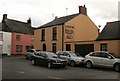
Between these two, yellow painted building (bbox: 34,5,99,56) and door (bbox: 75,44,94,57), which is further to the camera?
yellow painted building (bbox: 34,5,99,56)

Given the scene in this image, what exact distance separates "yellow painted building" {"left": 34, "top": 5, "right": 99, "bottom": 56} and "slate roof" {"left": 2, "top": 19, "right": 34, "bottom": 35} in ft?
46.4

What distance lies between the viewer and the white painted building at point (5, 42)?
49.8m

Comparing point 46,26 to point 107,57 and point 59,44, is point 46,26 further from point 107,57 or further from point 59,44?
point 107,57

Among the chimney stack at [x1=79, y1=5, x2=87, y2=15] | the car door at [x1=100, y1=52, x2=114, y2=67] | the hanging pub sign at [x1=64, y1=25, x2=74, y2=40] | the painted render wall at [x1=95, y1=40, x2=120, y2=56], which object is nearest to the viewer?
the car door at [x1=100, y1=52, x2=114, y2=67]

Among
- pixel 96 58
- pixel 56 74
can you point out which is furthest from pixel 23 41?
pixel 56 74

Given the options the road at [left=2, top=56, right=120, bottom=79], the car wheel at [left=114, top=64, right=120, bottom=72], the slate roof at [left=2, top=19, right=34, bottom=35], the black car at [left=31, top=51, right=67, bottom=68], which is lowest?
the road at [left=2, top=56, right=120, bottom=79]

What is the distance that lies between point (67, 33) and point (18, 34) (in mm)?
21278

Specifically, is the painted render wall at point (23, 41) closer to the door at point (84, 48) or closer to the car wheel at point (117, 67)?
the door at point (84, 48)

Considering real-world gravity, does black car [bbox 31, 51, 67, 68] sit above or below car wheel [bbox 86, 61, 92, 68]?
above

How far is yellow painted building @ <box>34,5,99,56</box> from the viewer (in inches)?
1346

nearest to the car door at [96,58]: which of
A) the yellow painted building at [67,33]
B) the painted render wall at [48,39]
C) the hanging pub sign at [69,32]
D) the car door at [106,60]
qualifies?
the car door at [106,60]

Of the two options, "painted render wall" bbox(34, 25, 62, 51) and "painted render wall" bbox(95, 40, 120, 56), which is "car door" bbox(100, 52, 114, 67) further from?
"painted render wall" bbox(34, 25, 62, 51)

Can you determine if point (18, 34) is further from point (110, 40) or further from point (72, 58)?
point (72, 58)

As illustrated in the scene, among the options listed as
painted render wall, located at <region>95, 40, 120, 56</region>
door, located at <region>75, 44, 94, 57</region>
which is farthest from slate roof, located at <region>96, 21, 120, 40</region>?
door, located at <region>75, 44, 94, 57</region>
